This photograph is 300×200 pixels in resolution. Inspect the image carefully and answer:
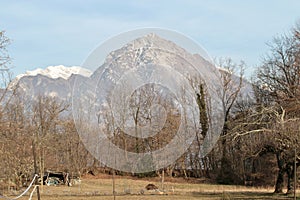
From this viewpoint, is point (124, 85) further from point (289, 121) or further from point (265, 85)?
point (265, 85)

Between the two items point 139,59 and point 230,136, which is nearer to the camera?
point 139,59

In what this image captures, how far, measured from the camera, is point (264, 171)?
1400 inches

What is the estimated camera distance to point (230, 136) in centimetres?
2600

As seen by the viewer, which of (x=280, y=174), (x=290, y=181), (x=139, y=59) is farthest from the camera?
(x=280, y=174)

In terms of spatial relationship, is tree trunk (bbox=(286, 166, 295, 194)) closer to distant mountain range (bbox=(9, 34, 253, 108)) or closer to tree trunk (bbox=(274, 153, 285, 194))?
tree trunk (bbox=(274, 153, 285, 194))

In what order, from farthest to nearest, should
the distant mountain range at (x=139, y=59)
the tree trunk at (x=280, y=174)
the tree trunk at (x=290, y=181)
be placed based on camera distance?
the tree trunk at (x=280, y=174)
the tree trunk at (x=290, y=181)
the distant mountain range at (x=139, y=59)

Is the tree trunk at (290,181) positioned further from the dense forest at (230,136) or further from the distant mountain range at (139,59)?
the distant mountain range at (139,59)

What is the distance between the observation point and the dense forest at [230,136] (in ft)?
74.4

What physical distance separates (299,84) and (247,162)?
28.9ft

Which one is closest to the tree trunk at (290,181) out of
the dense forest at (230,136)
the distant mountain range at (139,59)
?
the dense forest at (230,136)

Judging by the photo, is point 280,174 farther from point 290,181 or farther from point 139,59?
point 139,59

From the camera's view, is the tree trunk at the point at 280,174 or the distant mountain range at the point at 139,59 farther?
the tree trunk at the point at 280,174

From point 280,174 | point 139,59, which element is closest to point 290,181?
point 280,174

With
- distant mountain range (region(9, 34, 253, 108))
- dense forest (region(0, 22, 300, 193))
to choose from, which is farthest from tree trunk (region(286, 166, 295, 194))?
distant mountain range (region(9, 34, 253, 108))
